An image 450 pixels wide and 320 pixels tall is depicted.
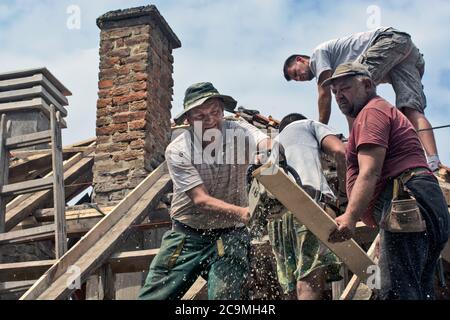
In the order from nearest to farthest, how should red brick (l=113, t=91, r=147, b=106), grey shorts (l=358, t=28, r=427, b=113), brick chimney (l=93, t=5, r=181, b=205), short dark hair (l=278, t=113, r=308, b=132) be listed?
short dark hair (l=278, t=113, r=308, b=132) → grey shorts (l=358, t=28, r=427, b=113) → brick chimney (l=93, t=5, r=181, b=205) → red brick (l=113, t=91, r=147, b=106)

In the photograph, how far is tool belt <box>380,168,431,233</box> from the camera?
137 inches

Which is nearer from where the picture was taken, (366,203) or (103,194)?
(366,203)

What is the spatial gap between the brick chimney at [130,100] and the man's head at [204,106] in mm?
2949

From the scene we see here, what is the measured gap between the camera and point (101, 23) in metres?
8.37

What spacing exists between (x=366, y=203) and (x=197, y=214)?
1.43 metres

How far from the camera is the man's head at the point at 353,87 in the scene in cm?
389

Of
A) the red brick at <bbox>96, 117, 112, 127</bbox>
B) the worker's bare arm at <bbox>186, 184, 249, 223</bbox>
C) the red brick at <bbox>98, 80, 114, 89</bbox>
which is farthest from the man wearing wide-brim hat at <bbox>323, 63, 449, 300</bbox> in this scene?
the red brick at <bbox>98, 80, 114, 89</bbox>

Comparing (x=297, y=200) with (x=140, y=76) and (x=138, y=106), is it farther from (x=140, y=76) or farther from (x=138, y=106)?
(x=140, y=76)

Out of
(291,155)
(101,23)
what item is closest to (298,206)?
(291,155)

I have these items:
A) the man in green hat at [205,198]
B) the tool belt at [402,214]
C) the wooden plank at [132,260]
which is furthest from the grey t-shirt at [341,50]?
the tool belt at [402,214]

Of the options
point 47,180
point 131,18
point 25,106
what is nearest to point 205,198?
point 47,180

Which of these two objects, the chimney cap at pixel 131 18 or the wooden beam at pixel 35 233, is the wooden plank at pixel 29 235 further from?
the chimney cap at pixel 131 18

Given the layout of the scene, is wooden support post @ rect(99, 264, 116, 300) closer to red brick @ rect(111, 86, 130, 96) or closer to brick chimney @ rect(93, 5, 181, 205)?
brick chimney @ rect(93, 5, 181, 205)
